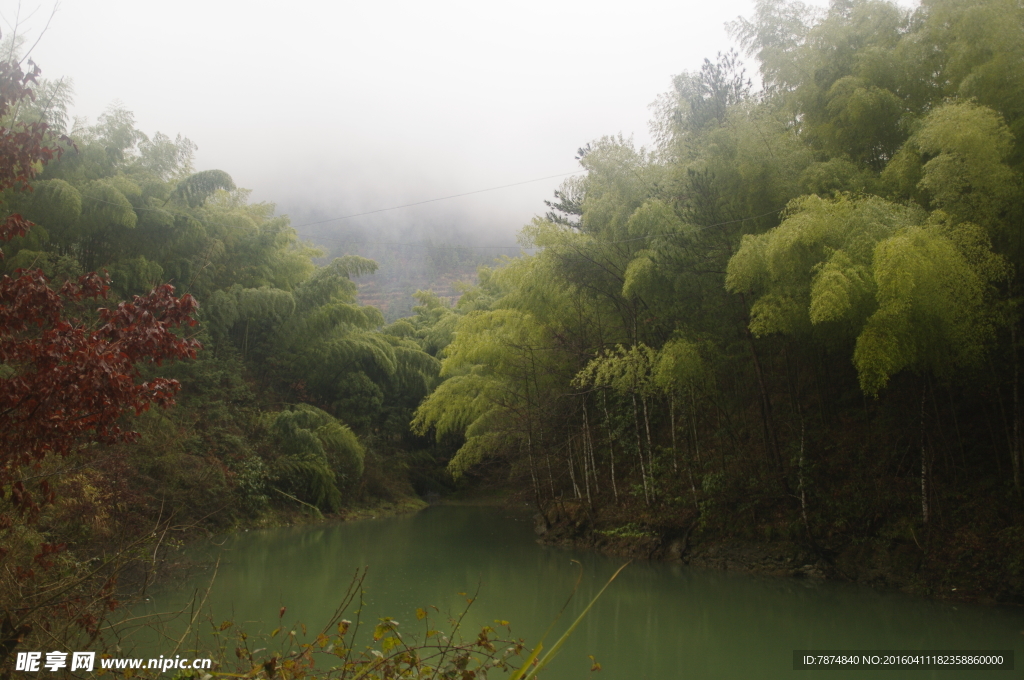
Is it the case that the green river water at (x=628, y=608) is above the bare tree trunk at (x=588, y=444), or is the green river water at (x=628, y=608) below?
below

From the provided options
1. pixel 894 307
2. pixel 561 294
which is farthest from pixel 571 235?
pixel 894 307

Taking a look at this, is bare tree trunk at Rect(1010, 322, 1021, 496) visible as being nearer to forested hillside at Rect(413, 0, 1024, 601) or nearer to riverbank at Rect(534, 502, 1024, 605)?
forested hillside at Rect(413, 0, 1024, 601)

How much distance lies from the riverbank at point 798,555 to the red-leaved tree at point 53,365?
20.0ft

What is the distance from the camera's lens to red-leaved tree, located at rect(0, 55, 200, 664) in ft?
7.07

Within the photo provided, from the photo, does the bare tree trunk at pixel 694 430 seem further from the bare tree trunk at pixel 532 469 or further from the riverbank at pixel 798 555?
the bare tree trunk at pixel 532 469

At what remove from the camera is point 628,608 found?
555 centimetres

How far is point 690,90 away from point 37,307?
7.56 m

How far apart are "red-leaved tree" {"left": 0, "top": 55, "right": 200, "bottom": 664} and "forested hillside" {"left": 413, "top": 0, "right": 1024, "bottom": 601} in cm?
448

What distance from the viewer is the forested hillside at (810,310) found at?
4.98 metres

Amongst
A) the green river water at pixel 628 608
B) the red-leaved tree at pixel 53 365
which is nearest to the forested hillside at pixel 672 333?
the red-leaved tree at pixel 53 365

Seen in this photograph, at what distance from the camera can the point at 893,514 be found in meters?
6.09

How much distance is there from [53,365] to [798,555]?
21.9ft

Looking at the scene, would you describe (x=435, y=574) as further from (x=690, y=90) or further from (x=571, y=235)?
(x=690, y=90)

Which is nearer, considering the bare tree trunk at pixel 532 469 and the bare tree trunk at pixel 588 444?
the bare tree trunk at pixel 588 444
